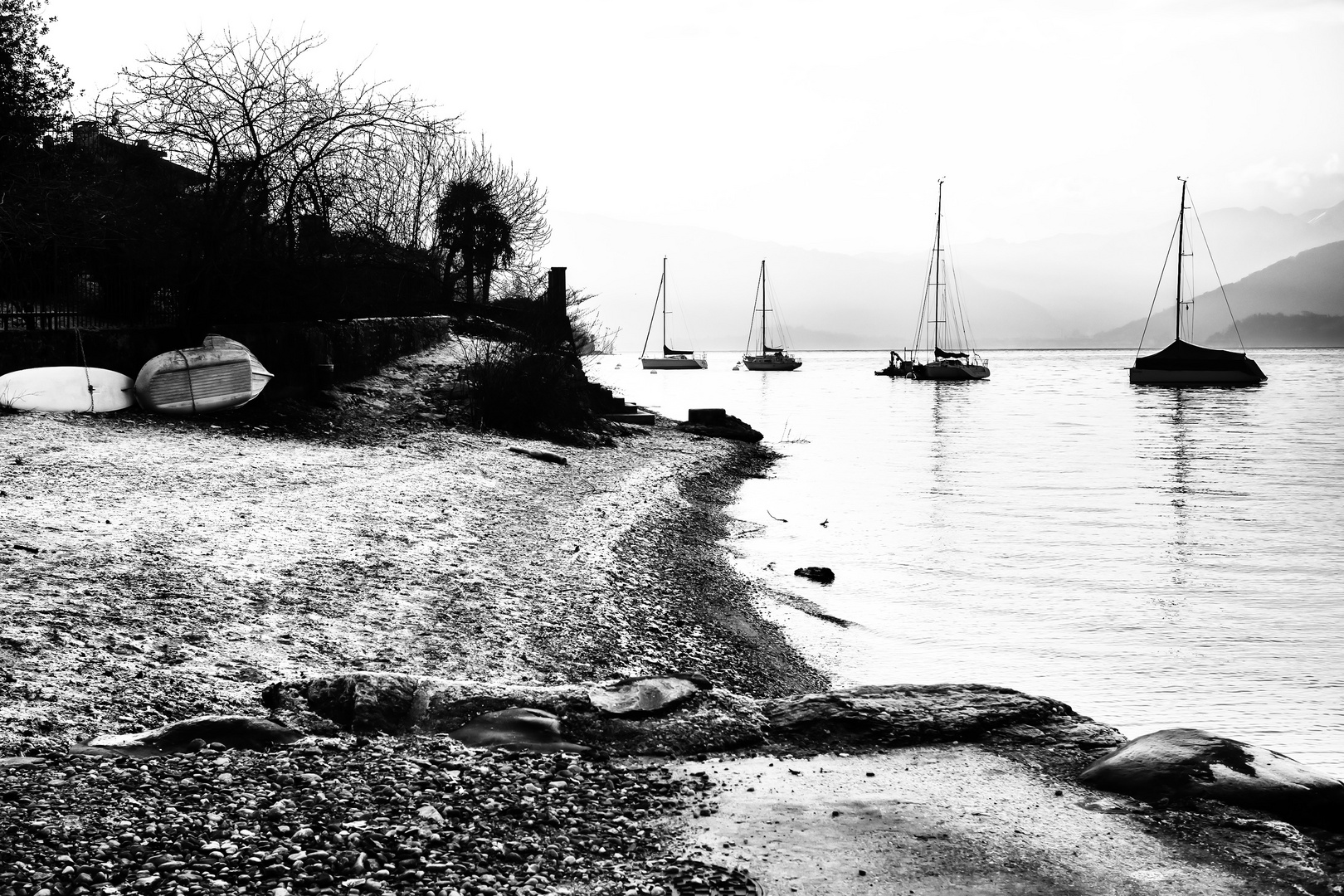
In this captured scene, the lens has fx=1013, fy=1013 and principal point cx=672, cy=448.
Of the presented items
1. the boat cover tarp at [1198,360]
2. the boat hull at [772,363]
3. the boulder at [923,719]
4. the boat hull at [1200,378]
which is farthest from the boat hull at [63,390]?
the boat hull at [772,363]

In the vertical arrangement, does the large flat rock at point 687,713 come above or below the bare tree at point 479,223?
below

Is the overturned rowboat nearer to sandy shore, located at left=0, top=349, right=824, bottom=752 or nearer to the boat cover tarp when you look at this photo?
sandy shore, located at left=0, top=349, right=824, bottom=752

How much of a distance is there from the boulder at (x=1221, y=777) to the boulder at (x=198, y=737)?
4405mm

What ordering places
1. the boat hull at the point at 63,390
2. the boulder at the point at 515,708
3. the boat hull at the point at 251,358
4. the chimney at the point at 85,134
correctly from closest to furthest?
the boulder at the point at 515,708 → the boat hull at the point at 63,390 → the boat hull at the point at 251,358 → the chimney at the point at 85,134

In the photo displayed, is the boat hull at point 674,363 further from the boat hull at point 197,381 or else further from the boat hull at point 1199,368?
the boat hull at point 197,381

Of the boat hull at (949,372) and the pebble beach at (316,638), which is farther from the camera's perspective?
the boat hull at (949,372)

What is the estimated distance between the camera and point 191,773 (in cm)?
484

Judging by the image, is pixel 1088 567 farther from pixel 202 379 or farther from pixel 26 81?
pixel 26 81

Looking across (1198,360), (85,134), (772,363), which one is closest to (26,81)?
(85,134)

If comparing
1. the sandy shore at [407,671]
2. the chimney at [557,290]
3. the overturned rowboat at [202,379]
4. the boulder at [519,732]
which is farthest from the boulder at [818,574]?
the chimney at [557,290]

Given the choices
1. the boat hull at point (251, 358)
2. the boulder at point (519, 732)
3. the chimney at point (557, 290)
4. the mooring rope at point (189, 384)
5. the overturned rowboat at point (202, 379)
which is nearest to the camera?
the boulder at point (519, 732)

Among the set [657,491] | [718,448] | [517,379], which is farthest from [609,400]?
[657,491]

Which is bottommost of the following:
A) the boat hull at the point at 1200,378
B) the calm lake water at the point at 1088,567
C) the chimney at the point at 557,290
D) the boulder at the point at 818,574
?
the calm lake water at the point at 1088,567

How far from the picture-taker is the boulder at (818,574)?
43.5 feet
